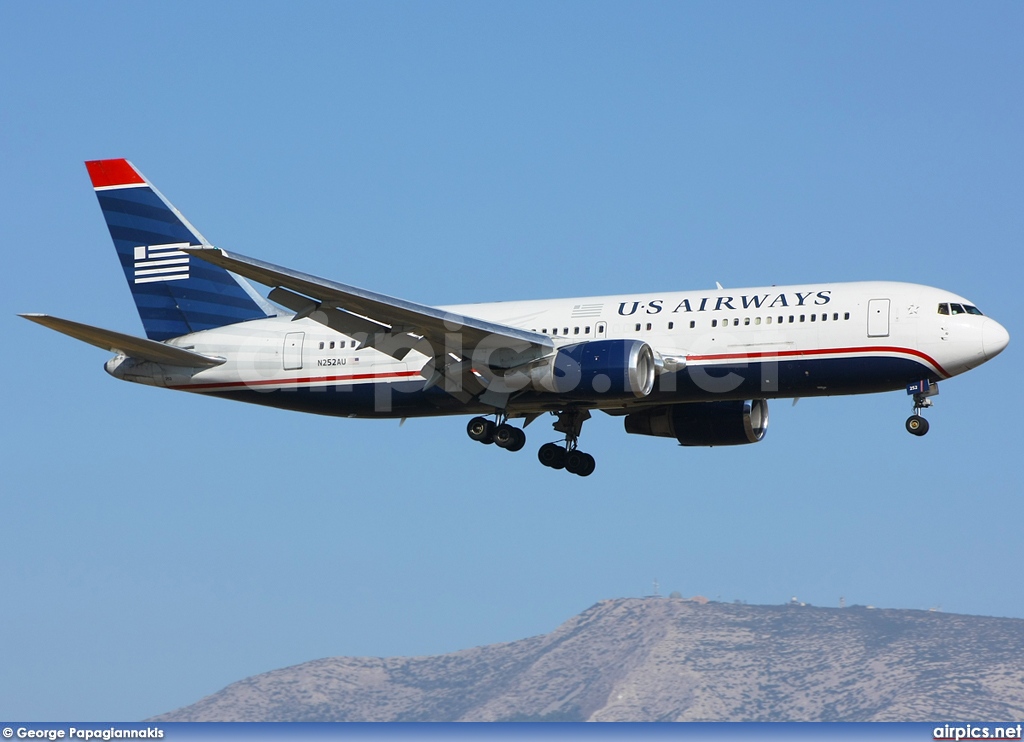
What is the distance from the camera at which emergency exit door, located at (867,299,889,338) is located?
3784cm

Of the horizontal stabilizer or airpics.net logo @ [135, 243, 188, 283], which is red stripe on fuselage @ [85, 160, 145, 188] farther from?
the horizontal stabilizer

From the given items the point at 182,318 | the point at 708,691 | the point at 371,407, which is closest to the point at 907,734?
the point at 371,407

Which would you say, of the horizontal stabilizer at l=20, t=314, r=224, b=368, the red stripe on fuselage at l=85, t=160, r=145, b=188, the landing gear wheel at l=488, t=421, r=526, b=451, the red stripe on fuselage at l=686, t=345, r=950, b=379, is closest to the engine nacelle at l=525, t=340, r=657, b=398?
the red stripe on fuselage at l=686, t=345, r=950, b=379

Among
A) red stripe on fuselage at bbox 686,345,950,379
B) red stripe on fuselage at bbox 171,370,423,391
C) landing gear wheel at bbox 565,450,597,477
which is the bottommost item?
landing gear wheel at bbox 565,450,597,477

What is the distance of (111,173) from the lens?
48062 mm

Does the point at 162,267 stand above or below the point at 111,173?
below

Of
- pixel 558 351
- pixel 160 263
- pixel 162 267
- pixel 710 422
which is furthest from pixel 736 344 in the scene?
pixel 160 263

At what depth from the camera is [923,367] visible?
3778 centimetres

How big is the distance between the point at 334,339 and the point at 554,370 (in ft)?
26.4

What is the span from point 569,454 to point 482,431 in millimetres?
3697

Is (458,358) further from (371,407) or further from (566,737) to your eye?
(566,737)

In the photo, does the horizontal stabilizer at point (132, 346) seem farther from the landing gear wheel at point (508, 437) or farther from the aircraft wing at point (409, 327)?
the landing gear wheel at point (508, 437)

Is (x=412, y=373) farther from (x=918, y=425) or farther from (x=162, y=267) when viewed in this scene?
(x=918, y=425)

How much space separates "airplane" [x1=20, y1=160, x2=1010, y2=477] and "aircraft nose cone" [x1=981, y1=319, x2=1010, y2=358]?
0.16 feet
